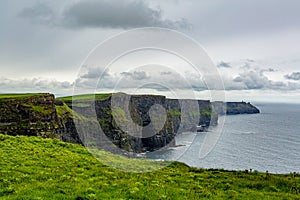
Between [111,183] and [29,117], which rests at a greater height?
[29,117]

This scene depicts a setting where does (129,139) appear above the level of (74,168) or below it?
below

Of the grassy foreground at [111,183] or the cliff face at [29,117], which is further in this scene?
the cliff face at [29,117]

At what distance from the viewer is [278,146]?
583 ft

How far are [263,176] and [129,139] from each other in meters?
167

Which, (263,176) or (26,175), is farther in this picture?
(263,176)

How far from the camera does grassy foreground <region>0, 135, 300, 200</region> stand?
18.1 meters

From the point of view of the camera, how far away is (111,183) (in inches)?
840

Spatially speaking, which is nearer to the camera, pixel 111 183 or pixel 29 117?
pixel 111 183

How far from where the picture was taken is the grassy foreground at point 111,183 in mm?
18109

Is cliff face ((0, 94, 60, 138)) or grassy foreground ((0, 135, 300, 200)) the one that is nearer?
grassy foreground ((0, 135, 300, 200))

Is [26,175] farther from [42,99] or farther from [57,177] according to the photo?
[42,99]

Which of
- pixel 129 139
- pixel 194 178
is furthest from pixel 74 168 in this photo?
pixel 129 139

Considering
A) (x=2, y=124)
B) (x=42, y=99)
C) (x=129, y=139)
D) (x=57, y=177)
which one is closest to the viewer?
(x=57, y=177)

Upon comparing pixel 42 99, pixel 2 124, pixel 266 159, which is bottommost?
pixel 266 159
